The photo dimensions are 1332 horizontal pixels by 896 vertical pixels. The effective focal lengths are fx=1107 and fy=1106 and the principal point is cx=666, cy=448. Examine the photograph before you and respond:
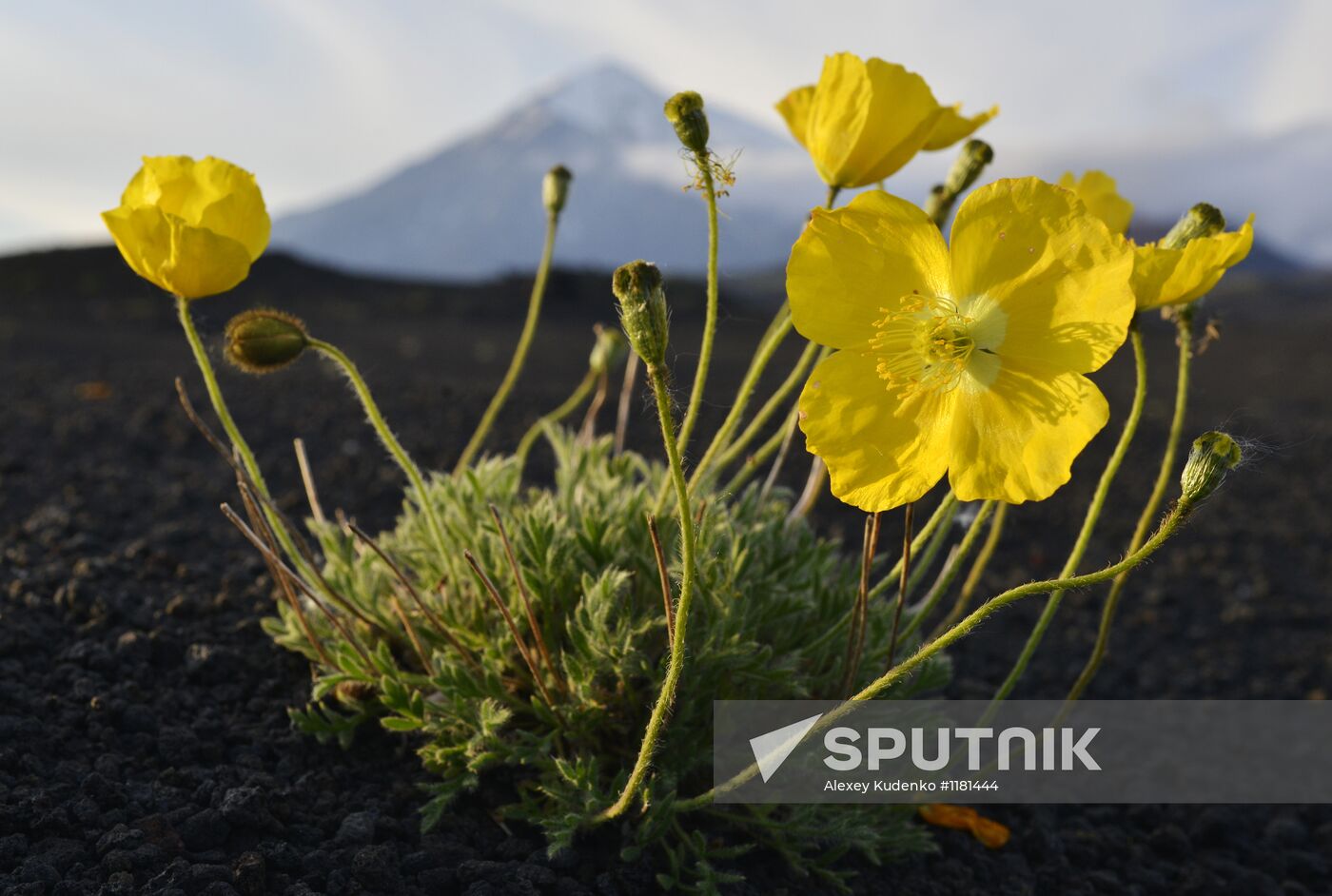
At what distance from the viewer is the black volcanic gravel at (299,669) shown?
6.18 ft

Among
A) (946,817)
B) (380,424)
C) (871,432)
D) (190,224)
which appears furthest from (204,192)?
(946,817)

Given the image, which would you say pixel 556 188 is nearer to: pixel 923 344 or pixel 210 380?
pixel 210 380

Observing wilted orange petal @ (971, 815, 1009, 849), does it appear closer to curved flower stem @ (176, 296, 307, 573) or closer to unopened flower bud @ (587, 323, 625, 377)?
unopened flower bud @ (587, 323, 625, 377)

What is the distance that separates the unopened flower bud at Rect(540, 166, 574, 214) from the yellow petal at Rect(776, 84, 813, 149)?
61 centimetres

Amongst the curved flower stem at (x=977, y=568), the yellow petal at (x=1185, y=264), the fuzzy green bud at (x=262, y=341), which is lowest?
the curved flower stem at (x=977, y=568)

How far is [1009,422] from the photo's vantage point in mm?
1597

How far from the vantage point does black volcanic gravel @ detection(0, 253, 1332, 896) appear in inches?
74.2

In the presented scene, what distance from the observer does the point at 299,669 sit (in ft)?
8.43

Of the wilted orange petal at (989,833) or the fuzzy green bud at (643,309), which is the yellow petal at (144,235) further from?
the wilted orange petal at (989,833)

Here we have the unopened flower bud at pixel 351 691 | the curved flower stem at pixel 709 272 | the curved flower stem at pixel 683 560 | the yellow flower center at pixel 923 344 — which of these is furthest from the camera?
the unopened flower bud at pixel 351 691

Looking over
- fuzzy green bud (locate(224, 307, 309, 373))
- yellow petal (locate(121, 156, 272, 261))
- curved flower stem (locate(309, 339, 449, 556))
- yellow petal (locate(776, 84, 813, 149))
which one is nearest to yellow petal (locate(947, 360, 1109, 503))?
yellow petal (locate(776, 84, 813, 149))

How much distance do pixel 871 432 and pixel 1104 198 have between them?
862 mm

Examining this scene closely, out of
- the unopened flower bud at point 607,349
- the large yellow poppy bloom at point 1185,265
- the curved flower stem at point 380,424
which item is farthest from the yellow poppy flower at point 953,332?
the unopened flower bud at point 607,349

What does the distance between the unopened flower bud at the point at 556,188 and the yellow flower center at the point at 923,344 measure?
1101mm
